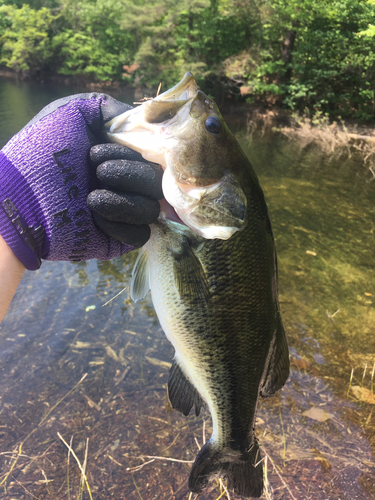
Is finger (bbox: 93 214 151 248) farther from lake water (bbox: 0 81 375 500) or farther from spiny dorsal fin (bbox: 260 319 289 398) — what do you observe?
lake water (bbox: 0 81 375 500)

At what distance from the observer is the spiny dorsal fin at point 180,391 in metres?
1.78

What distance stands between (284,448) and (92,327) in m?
2.59

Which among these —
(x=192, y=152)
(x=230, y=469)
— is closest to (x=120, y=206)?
(x=192, y=152)

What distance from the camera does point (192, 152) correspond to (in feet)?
4.50

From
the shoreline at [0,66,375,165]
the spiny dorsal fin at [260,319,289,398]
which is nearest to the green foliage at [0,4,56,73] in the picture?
the shoreline at [0,66,375,165]

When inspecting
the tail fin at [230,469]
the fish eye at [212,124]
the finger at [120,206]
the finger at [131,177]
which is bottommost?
the tail fin at [230,469]

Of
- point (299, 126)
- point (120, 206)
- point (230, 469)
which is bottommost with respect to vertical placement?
point (299, 126)

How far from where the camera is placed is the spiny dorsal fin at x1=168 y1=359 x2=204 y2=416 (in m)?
1.78

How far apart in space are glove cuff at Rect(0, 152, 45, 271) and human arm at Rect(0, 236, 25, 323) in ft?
0.09

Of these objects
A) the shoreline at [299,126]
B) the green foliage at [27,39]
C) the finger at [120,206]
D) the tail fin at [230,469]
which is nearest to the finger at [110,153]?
the finger at [120,206]

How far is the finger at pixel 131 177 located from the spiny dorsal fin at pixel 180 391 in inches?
36.4

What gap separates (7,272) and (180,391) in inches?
41.4

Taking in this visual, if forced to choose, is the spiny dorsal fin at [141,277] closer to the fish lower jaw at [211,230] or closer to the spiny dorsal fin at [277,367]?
the fish lower jaw at [211,230]

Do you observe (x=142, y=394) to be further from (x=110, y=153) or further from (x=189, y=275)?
(x=110, y=153)
